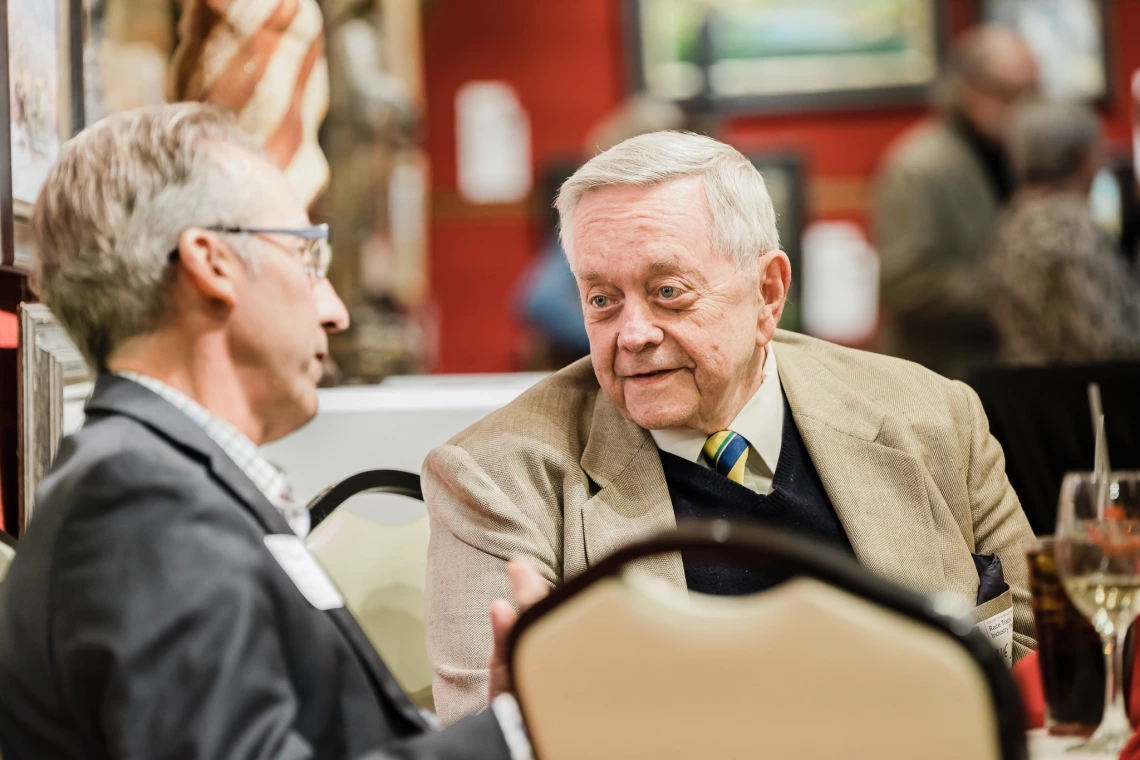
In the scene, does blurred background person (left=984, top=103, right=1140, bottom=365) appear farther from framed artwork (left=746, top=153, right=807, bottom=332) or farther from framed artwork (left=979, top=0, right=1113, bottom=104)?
framed artwork (left=979, top=0, right=1113, bottom=104)

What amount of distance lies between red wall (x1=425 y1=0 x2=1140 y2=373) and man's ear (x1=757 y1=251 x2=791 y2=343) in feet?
20.3

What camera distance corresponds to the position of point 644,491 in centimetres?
183

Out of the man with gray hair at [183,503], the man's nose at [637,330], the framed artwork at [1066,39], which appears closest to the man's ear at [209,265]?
the man with gray hair at [183,503]

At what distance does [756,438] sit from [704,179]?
395mm

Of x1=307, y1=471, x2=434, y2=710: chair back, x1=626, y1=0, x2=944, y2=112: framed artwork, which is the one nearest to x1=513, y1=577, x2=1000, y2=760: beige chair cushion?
x1=307, y1=471, x2=434, y2=710: chair back

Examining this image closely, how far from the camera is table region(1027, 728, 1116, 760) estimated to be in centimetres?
137

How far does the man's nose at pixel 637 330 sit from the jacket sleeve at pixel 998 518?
0.54 meters

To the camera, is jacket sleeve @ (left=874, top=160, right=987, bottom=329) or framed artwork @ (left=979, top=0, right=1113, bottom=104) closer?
jacket sleeve @ (left=874, top=160, right=987, bottom=329)

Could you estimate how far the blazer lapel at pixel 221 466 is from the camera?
131cm

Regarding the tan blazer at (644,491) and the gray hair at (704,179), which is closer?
the tan blazer at (644,491)

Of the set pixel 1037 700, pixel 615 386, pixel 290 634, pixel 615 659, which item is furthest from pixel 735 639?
pixel 615 386

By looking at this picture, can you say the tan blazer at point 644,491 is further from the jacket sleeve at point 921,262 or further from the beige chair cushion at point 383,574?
the jacket sleeve at point 921,262

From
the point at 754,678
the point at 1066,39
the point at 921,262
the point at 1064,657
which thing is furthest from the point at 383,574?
the point at 1066,39

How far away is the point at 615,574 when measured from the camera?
39.0 inches
